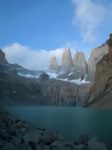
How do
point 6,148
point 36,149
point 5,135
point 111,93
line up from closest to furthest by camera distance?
point 6,148, point 36,149, point 5,135, point 111,93

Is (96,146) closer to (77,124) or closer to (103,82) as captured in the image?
(77,124)

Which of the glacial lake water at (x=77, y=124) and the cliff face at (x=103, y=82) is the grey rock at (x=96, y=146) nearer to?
the glacial lake water at (x=77, y=124)

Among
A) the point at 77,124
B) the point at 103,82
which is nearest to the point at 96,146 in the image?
the point at 77,124

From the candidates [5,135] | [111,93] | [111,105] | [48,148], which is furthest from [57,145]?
[111,93]

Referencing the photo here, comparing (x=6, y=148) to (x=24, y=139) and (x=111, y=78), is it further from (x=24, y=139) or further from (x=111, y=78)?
(x=111, y=78)

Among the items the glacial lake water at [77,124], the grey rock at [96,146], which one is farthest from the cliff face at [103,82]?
the grey rock at [96,146]

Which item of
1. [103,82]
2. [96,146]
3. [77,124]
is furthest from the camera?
[103,82]

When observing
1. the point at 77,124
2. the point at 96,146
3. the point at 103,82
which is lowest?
the point at 96,146

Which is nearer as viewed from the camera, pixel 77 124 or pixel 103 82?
pixel 77 124

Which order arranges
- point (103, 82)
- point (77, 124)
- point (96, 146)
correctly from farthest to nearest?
point (103, 82), point (77, 124), point (96, 146)

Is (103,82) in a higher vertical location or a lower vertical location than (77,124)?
higher

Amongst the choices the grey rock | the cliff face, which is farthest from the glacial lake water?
the cliff face
